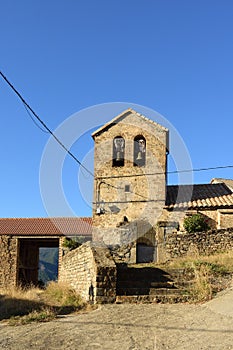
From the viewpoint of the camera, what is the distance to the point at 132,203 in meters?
20.9

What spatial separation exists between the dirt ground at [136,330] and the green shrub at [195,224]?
983 centimetres

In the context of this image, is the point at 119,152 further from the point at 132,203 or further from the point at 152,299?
the point at 152,299

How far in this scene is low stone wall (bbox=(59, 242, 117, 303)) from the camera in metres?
10.5

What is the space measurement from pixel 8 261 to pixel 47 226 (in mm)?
3013

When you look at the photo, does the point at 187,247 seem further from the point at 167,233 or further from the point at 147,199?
the point at 147,199

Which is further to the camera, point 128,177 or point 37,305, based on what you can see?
point 128,177

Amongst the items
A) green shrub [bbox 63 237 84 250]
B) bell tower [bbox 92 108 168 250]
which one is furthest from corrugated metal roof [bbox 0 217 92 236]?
bell tower [bbox 92 108 168 250]

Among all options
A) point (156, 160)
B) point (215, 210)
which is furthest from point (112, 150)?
point (215, 210)

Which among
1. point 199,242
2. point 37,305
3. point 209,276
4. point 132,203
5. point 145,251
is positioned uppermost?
point 132,203

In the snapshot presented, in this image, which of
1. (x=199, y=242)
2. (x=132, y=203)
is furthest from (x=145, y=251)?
Result: (x=199, y=242)

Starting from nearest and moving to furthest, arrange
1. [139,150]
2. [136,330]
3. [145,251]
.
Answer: [136,330] < [145,251] < [139,150]

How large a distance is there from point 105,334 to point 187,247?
36.7ft

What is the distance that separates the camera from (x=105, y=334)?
758 centimetres

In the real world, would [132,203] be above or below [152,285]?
above
